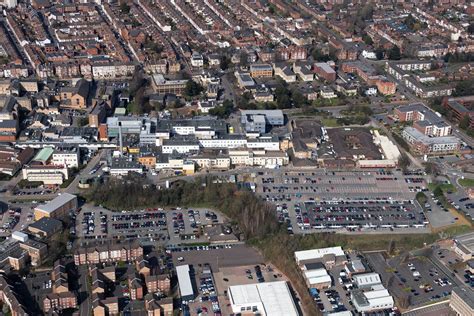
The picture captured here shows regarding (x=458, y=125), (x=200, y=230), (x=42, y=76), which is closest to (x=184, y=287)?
(x=200, y=230)

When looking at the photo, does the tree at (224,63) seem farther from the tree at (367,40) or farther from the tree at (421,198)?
the tree at (421,198)

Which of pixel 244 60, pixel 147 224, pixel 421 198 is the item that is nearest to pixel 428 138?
pixel 421 198

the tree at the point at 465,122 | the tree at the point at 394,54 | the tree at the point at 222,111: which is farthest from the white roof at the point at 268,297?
the tree at the point at 394,54

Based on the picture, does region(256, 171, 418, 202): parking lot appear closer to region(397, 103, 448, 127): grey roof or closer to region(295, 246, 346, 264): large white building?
region(295, 246, 346, 264): large white building

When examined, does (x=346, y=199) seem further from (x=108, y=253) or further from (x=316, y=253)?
(x=108, y=253)

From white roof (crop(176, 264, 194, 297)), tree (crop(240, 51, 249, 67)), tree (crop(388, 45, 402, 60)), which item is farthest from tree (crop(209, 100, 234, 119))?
tree (crop(388, 45, 402, 60))
